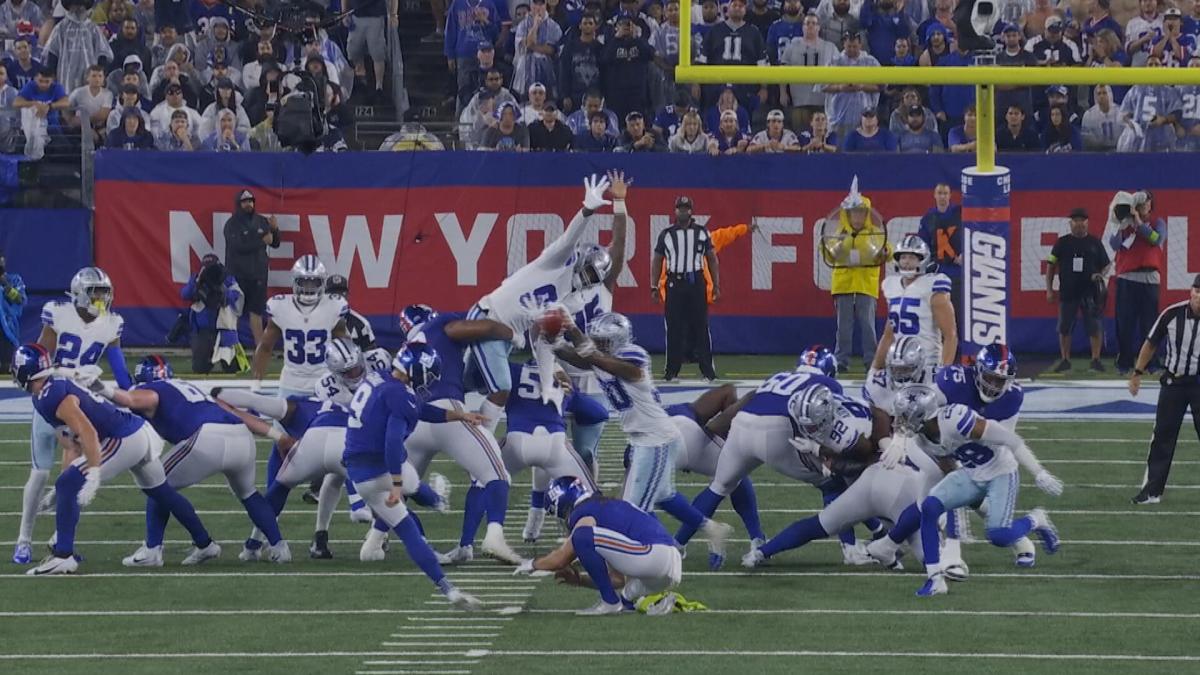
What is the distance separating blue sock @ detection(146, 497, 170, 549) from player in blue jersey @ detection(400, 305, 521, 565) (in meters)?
1.37

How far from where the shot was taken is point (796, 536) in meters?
11.6

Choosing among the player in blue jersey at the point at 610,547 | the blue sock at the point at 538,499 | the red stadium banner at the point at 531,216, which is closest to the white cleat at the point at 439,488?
the blue sock at the point at 538,499

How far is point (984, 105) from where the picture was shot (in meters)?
12.6

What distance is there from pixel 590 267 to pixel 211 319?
7.73 meters

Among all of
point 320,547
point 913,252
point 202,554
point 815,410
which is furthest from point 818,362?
point 202,554

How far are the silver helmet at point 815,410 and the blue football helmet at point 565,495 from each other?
1.36 metres

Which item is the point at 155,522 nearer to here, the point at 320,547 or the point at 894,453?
the point at 320,547

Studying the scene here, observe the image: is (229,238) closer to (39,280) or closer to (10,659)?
(39,280)

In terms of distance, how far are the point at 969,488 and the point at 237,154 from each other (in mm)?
11286

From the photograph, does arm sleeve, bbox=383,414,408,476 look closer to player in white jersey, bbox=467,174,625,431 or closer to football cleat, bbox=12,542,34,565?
player in white jersey, bbox=467,174,625,431

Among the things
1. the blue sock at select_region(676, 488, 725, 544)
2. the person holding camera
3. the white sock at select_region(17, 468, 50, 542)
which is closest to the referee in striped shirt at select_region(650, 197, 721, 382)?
the person holding camera

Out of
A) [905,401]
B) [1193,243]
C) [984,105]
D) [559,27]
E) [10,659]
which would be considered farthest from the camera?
[559,27]

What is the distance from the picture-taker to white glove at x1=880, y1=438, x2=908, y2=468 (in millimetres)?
11297

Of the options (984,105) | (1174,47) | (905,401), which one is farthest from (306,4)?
(905,401)
